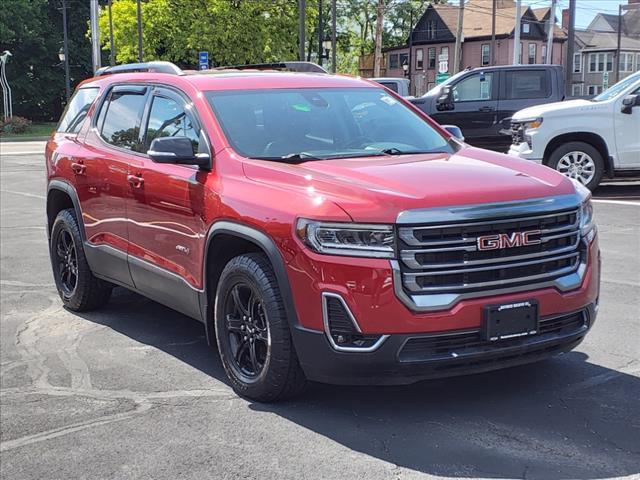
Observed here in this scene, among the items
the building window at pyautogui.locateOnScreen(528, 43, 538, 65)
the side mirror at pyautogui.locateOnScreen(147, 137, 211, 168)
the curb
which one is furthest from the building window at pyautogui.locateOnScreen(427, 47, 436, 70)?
the side mirror at pyautogui.locateOnScreen(147, 137, 211, 168)

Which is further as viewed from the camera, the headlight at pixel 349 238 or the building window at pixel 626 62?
the building window at pixel 626 62

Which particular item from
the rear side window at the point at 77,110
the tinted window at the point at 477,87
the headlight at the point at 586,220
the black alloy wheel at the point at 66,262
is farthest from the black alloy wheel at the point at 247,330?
the tinted window at the point at 477,87

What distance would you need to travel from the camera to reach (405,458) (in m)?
3.72

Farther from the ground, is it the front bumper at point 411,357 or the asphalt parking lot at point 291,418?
the front bumper at point 411,357

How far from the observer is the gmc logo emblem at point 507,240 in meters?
3.92

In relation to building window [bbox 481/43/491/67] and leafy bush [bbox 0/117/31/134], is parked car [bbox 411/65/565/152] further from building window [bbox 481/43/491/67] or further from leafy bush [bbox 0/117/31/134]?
building window [bbox 481/43/491/67]

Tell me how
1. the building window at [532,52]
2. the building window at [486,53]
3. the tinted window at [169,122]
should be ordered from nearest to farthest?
the tinted window at [169,122]
the building window at [486,53]
the building window at [532,52]

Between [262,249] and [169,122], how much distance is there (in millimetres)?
1540

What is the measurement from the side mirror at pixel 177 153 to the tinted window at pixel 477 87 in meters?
12.6

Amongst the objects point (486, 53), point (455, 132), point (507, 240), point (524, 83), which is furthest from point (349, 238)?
point (486, 53)

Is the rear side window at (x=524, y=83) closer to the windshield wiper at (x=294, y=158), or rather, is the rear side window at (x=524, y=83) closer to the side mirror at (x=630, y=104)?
the side mirror at (x=630, y=104)

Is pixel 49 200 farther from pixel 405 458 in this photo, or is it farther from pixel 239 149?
pixel 405 458

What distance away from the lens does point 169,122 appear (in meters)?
5.45

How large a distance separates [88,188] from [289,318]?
2766mm
